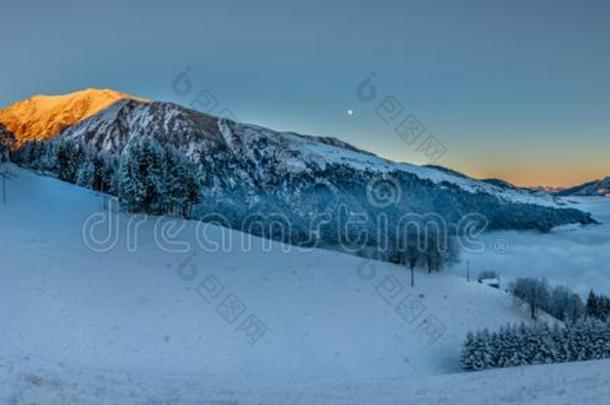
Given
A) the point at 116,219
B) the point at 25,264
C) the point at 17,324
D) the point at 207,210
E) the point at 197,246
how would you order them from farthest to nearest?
the point at 207,210, the point at 116,219, the point at 197,246, the point at 25,264, the point at 17,324

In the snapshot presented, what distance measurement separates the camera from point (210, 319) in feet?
140

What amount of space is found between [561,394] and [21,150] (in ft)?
520

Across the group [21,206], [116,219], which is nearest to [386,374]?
[116,219]

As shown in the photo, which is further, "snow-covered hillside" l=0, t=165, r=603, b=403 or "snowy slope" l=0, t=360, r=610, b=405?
"snow-covered hillside" l=0, t=165, r=603, b=403

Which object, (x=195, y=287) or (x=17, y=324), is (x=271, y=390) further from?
(x=195, y=287)

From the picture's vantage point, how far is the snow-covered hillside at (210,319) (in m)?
24.9

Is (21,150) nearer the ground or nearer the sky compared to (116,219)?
nearer the sky

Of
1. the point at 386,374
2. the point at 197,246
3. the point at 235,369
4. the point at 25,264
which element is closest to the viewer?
the point at 235,369

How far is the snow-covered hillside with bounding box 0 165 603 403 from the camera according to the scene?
24906 mm

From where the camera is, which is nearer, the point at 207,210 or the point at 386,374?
the point at 386,374

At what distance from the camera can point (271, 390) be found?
974 inches

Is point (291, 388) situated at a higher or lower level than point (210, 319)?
higher

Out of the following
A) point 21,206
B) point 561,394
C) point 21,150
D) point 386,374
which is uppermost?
point 21,150

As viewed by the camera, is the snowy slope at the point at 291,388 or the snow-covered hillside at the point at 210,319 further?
the snow-covered hillside at the point at 210,319
